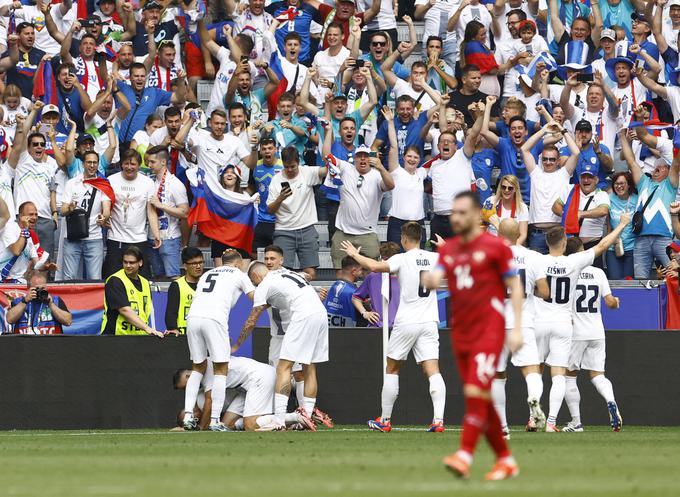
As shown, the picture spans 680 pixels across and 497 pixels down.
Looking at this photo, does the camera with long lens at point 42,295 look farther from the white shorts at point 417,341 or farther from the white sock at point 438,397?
the white sock at point 438,397

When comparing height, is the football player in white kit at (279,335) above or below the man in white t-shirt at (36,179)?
below

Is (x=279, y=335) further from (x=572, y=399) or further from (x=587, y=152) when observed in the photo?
(x=587, y=152)

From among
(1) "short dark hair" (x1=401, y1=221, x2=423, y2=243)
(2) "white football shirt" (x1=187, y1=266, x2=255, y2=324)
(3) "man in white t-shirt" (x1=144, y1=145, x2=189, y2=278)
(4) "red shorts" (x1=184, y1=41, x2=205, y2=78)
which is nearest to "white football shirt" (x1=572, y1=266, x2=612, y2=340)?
(1) "short dark hair" (x1=401, y1=221, x2=423, y2=243)

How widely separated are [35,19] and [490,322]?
610 inches

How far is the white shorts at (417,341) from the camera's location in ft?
50.9

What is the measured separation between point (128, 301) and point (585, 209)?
680cm

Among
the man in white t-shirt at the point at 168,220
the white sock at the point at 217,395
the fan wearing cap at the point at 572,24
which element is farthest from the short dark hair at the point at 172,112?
the fan wearing cap at the point at 572,24

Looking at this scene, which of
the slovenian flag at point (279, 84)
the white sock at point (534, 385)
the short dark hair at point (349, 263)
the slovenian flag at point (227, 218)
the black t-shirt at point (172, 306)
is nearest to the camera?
the white sock at point (534, 385)

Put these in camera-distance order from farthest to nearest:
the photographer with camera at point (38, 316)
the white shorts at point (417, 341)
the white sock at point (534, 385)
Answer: the photographer with camera at point (38, 316) < the white shorts at point (417, 341) < the white sock at point (534, 385)

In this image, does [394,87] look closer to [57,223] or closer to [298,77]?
[298,77]

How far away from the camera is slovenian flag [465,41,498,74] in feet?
72.6

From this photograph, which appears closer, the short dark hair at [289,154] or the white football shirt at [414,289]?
the white football shirt at [414,289]

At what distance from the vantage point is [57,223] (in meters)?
20.3

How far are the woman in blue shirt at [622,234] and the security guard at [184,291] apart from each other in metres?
6.35
